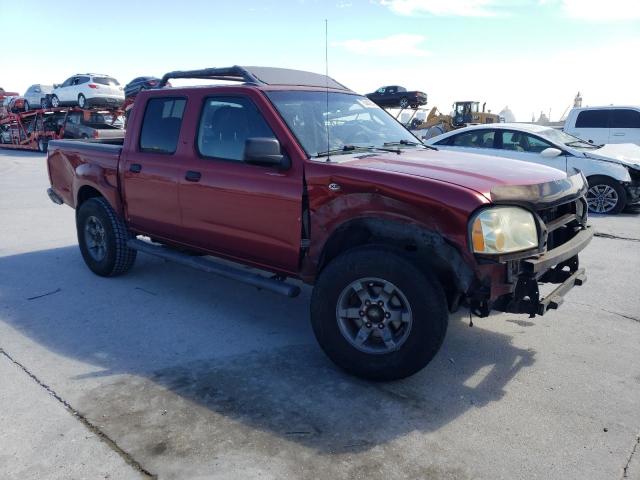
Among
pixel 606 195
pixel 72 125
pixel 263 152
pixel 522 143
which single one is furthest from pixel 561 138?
pixel 72 125

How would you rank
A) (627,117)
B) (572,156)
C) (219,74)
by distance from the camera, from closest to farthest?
(219,74) → (572,156) → (627,117)

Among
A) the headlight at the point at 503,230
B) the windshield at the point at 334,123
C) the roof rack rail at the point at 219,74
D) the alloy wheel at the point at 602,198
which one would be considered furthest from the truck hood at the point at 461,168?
the alloy wheel at the point at 602,198

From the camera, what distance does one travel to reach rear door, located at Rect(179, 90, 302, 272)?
12.1 feet

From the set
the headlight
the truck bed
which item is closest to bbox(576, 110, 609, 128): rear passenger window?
the truck bed

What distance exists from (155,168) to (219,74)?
1015 mm

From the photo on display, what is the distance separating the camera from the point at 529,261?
2998 mm

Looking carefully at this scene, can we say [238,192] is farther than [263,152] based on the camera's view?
Yes

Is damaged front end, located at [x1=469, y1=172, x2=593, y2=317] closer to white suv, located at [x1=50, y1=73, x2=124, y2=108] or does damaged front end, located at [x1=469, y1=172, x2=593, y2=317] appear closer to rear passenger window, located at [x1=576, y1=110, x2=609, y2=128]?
rear passenger window, located at [x1=576, y1=110, x2=609, y2=128]

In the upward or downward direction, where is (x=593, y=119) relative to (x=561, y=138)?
upward

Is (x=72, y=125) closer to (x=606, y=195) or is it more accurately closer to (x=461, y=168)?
(x=606, y=195)

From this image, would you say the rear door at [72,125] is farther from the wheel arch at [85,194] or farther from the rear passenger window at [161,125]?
the rear passenger window at [161,125]

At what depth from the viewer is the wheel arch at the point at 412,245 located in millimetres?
2979

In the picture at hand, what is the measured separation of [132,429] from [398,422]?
1.47 meters

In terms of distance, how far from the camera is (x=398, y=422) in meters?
2.91
